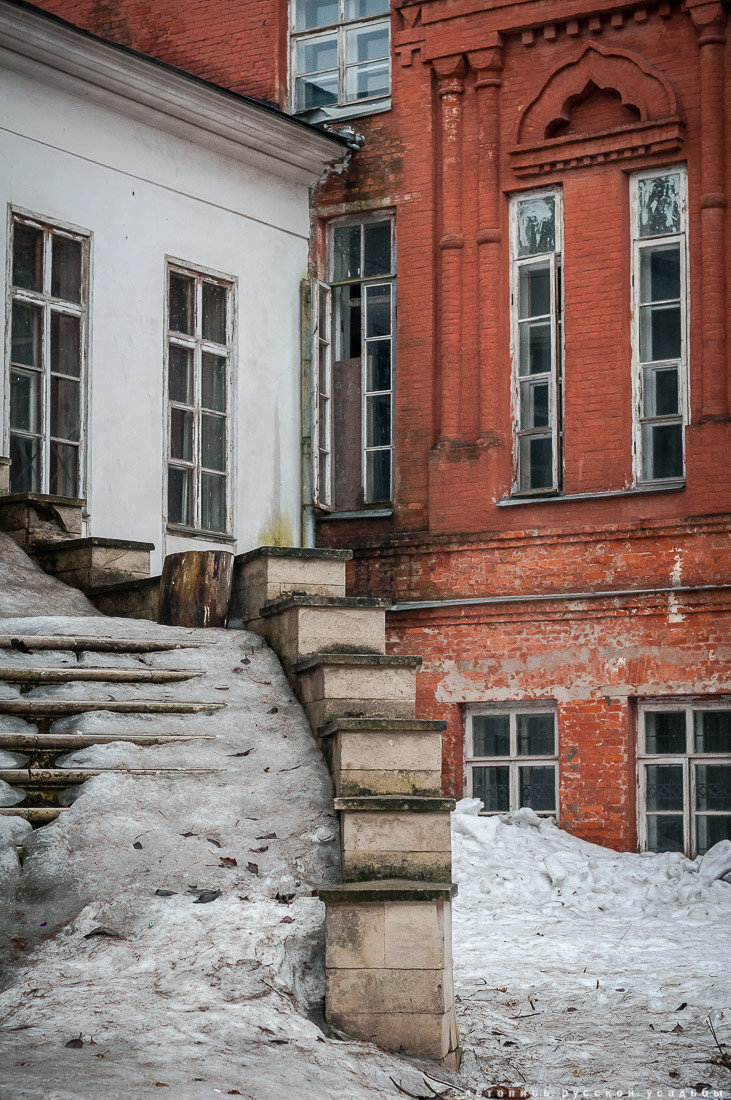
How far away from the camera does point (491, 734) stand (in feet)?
47.8

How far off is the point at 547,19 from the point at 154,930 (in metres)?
10.5

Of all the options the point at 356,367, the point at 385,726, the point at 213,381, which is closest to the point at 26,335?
the point at 213,381

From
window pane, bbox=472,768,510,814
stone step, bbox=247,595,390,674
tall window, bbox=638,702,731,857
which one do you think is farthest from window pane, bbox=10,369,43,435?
tall window, bbox=638,702,731,857

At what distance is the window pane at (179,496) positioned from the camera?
1434cm

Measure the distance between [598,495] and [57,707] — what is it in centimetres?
686

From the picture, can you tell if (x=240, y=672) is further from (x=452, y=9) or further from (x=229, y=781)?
(x=452, y=9)

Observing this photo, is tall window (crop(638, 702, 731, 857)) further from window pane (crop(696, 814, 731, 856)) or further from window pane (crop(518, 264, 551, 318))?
window pane (crop(518, 264, 551, 318))

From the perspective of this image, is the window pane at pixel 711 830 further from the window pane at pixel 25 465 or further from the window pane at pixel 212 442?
the window pane at pixel 25 465

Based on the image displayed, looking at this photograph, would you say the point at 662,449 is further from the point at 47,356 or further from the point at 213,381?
the point at 47,356

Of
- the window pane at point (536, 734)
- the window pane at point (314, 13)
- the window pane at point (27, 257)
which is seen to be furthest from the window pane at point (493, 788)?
the window pane at point (314, 13)

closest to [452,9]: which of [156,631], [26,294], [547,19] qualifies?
[547,19]

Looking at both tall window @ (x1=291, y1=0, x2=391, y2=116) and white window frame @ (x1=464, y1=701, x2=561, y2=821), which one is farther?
tall window @ (x1=291, y1=0, x2=391, y2=116)

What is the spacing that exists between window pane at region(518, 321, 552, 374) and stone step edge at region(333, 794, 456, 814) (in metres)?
7.91

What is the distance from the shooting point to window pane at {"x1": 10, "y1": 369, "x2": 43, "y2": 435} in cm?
1298
